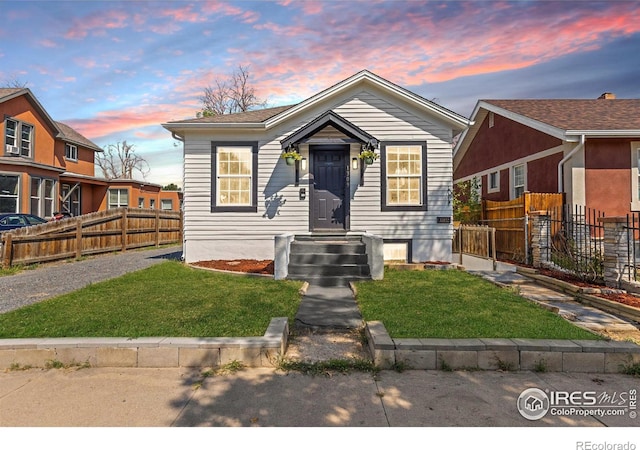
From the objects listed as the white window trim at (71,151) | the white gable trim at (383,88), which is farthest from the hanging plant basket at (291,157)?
the white window trim at (71,151)

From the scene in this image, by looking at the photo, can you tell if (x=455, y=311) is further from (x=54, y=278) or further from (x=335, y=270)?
(x=54, y=278)

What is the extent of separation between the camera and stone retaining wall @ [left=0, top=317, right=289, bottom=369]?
3.64 meters

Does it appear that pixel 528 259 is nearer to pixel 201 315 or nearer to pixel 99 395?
pixel 201 315

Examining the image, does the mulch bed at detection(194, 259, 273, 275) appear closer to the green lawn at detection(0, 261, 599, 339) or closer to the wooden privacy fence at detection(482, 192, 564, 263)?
the green lawn at detection(0, 261, 599, 339)

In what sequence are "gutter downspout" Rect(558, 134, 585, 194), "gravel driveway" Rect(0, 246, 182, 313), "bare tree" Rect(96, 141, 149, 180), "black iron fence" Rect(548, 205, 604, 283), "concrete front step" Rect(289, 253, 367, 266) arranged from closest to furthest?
"gravel driveway" Rect(0, 246, 182, 313), "black iron fence" Rect(548, 205, 604, 283), "concrete front step" Rect(289, 253, 367, 266), "gutter downspout" Rect(558, 134, 585, 194), "bare tree" Rect(96, 141, 149, 180)

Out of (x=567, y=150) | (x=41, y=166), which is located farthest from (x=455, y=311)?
(x=41, y=166)

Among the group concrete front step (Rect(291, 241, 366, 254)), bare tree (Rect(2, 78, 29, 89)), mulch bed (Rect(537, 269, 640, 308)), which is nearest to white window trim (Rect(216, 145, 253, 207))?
concrete front step (Rect(291, 241, 366, 254))

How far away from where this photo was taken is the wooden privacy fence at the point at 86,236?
31.5 feet

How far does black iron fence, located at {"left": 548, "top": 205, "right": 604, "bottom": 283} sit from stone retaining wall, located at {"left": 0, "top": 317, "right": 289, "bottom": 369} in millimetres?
7239

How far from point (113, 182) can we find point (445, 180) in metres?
23.6

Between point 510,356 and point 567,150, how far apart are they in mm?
10555
